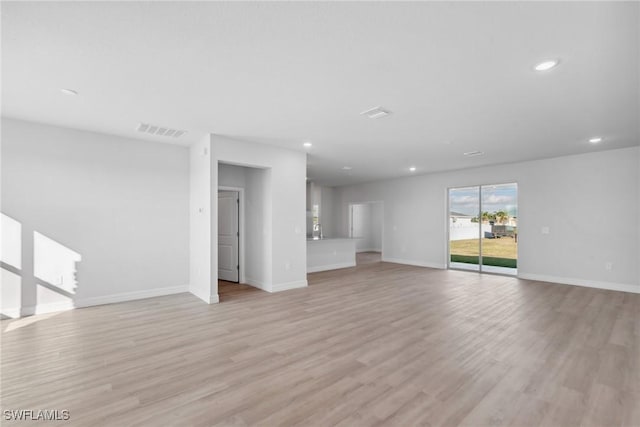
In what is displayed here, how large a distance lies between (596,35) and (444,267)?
6794 mm

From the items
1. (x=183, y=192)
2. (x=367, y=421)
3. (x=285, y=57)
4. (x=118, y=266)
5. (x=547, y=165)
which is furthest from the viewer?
(x=547, y=165)

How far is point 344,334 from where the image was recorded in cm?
342

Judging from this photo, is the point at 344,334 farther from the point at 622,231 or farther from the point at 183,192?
the point at 622,231

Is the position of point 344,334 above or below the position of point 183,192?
below

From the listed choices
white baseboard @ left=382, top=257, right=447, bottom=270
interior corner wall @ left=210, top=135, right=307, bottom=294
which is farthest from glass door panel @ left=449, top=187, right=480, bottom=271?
interior corner wall @ left=210, top=135, right=307, bottom=294

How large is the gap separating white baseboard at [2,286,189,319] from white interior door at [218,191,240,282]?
1148mm

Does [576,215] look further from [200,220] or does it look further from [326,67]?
[200,220]

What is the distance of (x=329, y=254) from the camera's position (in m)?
8.29

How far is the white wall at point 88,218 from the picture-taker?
4078mm

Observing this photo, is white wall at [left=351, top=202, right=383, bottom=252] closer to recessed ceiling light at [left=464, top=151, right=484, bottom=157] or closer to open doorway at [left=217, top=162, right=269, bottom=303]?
recessed ceiling light at [left=464, top=151, right=484, bottom=157]

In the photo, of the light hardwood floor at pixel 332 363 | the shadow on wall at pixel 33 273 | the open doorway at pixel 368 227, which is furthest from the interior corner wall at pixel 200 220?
the open doorway at pixel 368 227

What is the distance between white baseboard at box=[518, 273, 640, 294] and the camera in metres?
5.55

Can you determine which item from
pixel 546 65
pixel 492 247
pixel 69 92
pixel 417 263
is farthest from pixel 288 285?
pixel 492 247

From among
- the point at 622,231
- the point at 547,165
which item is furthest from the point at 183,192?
the point at 622,231
